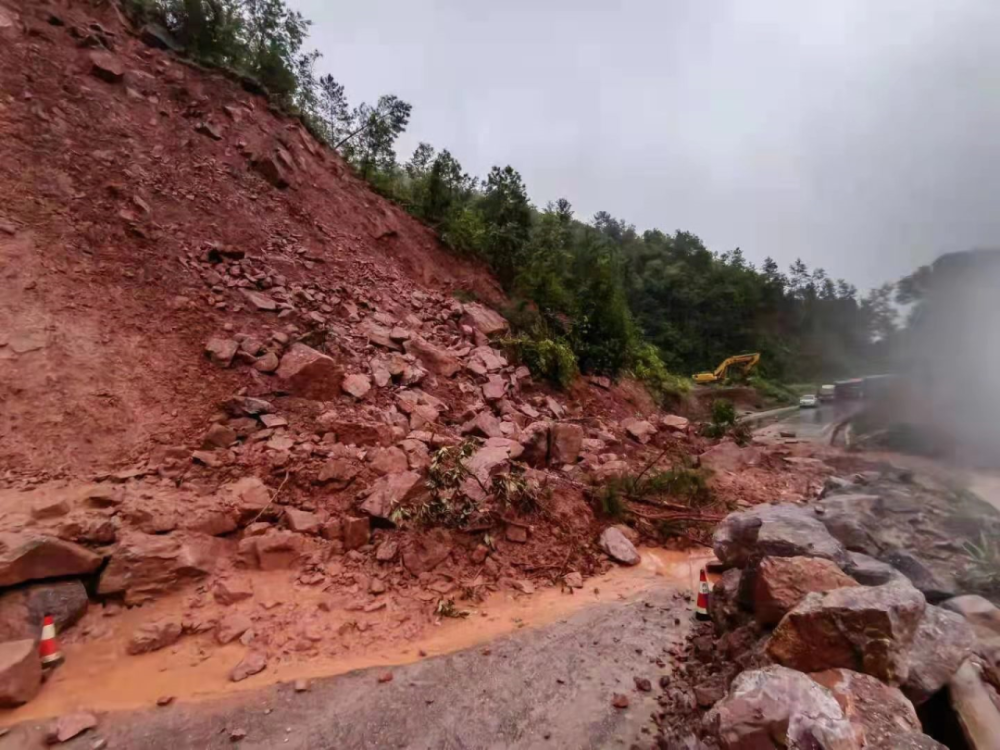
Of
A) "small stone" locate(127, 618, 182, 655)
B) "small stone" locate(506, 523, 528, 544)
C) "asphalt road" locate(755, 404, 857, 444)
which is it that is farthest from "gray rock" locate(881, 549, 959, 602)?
"asphalt road" locate(755, 404, 857, 444)

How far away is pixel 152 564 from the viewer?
418cm

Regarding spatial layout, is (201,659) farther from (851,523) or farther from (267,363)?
(851,523)

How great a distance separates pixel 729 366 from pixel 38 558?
30936 mm

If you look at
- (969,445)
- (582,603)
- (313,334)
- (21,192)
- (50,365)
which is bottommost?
(582,603)

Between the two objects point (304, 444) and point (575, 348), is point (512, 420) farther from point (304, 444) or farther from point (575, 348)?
point (575, 348)

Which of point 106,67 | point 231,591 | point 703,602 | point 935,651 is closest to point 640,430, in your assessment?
point 703,602

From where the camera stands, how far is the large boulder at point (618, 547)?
582 centimetres

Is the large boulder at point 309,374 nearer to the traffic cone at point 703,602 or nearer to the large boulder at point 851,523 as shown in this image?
the traffic cone at point 703,602

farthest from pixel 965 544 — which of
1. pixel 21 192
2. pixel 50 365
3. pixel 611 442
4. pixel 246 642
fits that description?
pixel 21 192

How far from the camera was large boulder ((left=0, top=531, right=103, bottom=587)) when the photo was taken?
3.63 meters

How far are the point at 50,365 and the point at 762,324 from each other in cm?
4122

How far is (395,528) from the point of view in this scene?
5.15 meters

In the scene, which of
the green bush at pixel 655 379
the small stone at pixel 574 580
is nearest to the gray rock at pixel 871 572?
the small stone at pixel 574 580

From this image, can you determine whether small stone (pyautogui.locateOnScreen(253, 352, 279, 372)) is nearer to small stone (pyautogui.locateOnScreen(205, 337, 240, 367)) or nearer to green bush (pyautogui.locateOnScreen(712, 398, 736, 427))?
small stone (pyautogui.locateOnScreen(205, 337, 240, 367))
